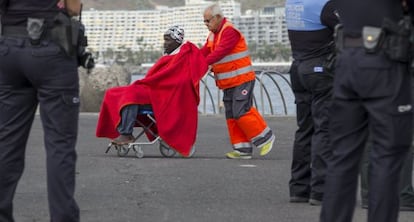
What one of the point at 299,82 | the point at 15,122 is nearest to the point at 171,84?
the point at 299,82

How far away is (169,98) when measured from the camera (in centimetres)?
1408

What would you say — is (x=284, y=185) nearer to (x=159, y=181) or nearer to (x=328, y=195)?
(x=159, y=181)

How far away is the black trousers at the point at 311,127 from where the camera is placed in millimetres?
9312

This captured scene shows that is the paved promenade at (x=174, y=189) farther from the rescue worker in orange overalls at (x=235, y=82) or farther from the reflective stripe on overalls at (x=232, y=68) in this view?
the reflective stripe on overalls at (x=232, y=68)

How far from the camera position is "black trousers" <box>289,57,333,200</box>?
9.31 meters

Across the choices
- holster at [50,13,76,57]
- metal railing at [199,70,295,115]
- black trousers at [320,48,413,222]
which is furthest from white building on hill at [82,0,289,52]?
black trousers at [320,48,413,222]

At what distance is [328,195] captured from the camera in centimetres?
669

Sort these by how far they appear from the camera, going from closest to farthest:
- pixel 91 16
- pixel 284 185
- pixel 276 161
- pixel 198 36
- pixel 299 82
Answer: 1. pixel 299 82
2. pixel 284 185
3. pixel 276 161
4. pixel 198 36
5. pixel 91 16

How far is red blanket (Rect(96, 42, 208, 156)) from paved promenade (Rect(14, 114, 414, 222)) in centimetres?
31

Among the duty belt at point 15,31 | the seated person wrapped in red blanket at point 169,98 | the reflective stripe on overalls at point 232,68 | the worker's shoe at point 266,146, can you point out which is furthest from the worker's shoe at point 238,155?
the duty belt at point 15,31

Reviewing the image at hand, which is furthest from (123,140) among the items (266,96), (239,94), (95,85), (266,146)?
(95,85)

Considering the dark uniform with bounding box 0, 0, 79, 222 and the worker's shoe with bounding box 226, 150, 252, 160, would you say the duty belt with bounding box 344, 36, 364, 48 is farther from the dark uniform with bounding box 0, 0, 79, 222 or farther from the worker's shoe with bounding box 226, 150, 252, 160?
the worker's shoe with bounding box 226, 150, 252, 160

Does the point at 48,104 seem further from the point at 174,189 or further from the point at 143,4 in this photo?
the point at 143,4

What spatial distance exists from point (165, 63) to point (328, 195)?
25.2ft
